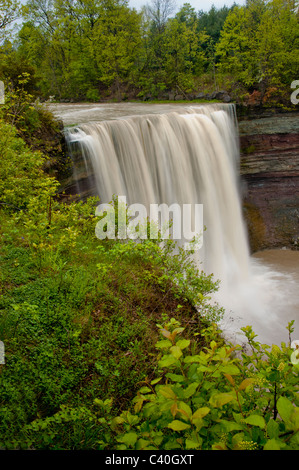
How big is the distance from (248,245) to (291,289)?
3.77m

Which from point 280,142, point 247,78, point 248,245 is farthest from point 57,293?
point 247,78

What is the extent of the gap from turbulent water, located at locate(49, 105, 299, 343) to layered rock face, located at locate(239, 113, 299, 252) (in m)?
0.79

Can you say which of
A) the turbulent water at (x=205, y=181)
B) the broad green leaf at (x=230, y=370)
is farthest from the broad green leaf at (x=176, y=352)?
the turbulent water at (x=205, y=181)

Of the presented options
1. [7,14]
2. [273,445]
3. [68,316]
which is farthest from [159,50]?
[273,445]

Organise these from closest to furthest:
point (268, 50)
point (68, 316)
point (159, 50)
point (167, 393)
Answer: point (167, 393) → point (68, 316) → point (268, 50) → point (159, 50)

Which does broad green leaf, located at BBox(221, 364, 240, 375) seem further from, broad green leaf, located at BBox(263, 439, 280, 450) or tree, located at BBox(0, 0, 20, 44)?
tree, located at BBox(0, 0, 20, 44)

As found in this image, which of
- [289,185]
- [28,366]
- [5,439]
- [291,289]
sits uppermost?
[289,185]

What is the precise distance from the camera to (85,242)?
559 centimetres

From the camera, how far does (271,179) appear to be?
16.0 meters

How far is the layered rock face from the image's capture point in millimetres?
15422

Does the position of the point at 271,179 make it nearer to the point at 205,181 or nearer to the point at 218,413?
the point at 205,181

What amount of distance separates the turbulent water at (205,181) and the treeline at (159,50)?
4459 mm

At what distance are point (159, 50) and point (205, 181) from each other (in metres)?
16.3

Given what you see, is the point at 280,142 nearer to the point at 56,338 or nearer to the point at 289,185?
the point at 289,185
